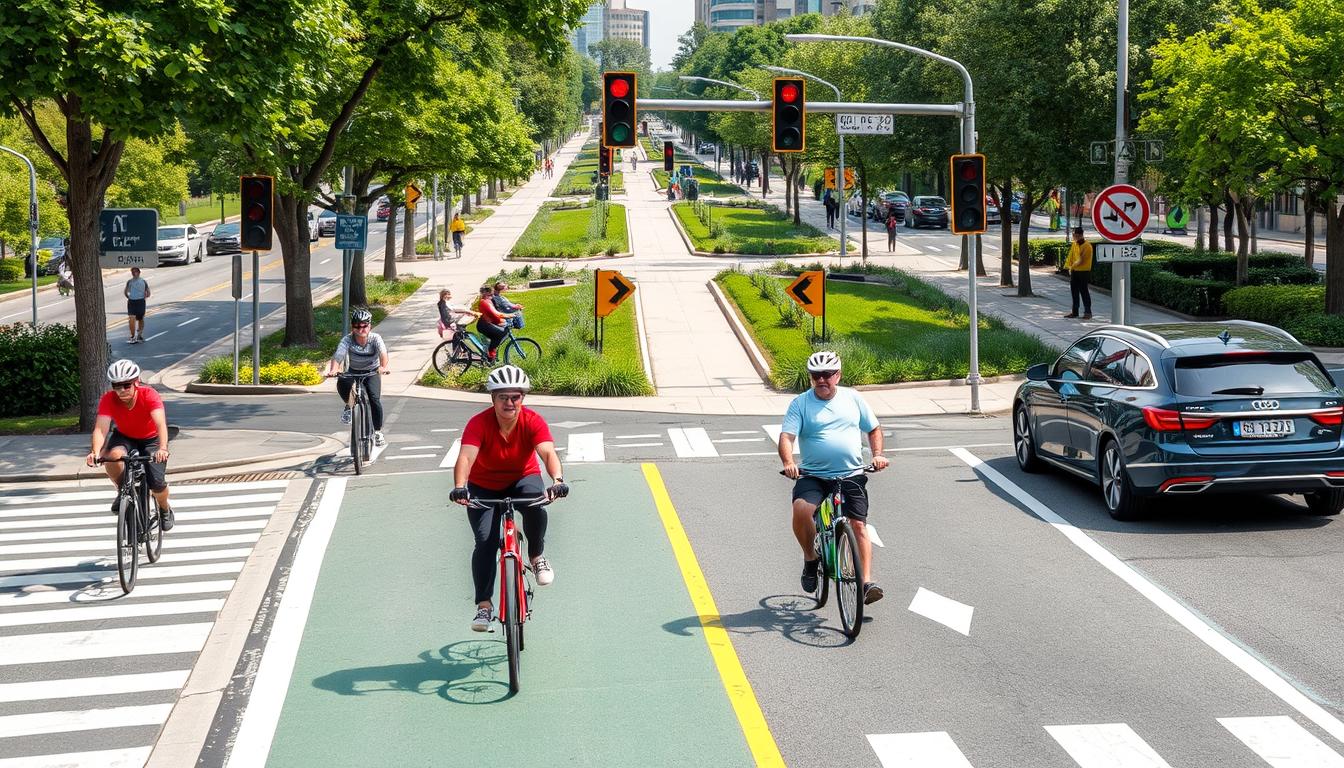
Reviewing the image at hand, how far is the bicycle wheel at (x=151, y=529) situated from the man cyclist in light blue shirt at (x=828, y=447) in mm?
5348

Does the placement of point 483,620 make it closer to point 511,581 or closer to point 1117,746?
point 511,581

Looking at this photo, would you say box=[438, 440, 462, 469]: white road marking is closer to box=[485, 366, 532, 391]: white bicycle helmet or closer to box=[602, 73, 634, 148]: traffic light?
box=[602, 73, 634, 148]: traffic light

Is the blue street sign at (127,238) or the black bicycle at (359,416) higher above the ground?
the blue street sign at (127,238)

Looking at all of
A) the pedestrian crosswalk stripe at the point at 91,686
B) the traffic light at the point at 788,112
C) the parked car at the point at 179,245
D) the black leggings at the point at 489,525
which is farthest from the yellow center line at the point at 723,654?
the parked car at the point at 179,245

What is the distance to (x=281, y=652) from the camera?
9.38 metres

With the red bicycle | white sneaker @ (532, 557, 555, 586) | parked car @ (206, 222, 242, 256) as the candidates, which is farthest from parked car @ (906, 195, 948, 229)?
the red bicycle

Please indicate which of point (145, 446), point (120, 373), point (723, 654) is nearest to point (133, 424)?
point (145, 446)

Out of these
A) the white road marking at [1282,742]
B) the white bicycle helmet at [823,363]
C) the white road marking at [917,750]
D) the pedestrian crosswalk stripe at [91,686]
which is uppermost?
the white bicycle helmet at [823,363]

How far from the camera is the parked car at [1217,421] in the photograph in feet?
39.7

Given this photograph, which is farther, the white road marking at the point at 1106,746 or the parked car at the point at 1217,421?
the parked car at the point at 1217,421

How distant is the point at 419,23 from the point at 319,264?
1326 inches

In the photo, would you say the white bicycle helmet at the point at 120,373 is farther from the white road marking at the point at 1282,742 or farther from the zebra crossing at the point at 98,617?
the white road marking at the point at 1282,742

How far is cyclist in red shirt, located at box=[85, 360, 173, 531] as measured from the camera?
11445 millimetres

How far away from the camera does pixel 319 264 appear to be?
57.5 m
